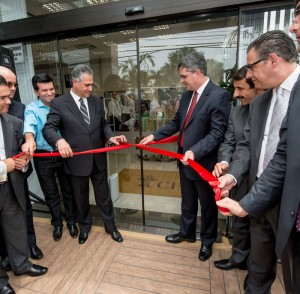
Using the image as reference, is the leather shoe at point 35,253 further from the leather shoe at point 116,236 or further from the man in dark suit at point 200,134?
the man in dark suit at point 200,134

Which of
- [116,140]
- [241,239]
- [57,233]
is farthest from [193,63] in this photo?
[57,233]

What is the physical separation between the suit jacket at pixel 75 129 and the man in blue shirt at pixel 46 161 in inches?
Result: 7.6

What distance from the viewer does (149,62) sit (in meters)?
2.87

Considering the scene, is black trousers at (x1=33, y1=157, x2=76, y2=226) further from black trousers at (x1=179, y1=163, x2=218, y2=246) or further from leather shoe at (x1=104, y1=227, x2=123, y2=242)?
black trousers at (x1=179, y1=163, x2=218, y2=246)

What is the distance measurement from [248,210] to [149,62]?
2234 mm

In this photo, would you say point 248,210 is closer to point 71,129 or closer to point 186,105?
point 186,105

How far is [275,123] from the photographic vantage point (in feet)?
4.54

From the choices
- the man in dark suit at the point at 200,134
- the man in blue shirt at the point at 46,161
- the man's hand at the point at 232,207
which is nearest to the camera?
the man's hand at the point at 232,207

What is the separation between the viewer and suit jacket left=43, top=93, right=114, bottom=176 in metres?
2.37

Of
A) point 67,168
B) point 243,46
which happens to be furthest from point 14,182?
point 243,46

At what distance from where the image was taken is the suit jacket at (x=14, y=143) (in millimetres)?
1885

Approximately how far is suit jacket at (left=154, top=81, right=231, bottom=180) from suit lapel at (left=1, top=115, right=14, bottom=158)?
1.55m

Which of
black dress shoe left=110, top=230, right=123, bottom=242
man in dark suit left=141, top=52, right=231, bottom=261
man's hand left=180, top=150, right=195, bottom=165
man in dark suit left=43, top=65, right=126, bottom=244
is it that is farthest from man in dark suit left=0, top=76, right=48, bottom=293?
man's hand left=180, top=150, right=195, bottom=165

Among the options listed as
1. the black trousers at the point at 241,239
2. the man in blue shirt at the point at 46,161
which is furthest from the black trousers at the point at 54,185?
the black trousers at the point at 241,239
